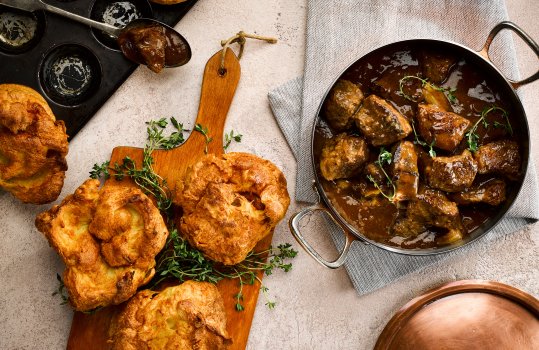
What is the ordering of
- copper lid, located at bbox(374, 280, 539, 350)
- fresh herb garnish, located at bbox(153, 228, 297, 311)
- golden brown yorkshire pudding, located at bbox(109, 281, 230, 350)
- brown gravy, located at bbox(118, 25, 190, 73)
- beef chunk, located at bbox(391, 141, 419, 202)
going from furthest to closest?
copper lid, located at bbox(374, 280, 539, 350), brown gravy, located at bbox(118, 25, 190, 73), fresh herb garnish, located at bbox(153, 228, 297, 311), beef chunk, located at bbox(391, 141, 419, 202), golden brown yorkshire pudding, located at bbox(109, 281, 230, 350)

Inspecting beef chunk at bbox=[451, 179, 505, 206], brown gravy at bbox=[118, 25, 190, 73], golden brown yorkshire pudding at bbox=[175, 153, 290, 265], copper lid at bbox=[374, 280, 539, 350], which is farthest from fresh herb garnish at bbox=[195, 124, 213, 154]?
copper lid at bbox=[374, 280, 539, 350]

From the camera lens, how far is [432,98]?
3.39 m

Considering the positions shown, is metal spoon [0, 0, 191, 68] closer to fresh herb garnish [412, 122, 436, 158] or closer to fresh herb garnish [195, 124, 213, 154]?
fresh herb garnish [195, 124, 213, 154]

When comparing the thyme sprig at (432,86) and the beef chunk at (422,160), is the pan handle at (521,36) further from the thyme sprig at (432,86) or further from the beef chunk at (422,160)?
the beef chunk at (422,160)

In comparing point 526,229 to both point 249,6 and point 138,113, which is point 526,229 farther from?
point 138,113

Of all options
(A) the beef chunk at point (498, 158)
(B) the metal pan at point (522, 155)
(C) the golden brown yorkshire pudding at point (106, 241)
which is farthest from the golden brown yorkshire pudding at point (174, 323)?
(A) the beef chunk at point (498, 158)

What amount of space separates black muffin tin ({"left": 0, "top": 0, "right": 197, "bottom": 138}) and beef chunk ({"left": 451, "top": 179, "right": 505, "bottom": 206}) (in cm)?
209

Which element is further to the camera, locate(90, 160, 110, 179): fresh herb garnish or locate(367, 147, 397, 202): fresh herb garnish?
locate(90, 160, 110, 179): fresh herb garnish

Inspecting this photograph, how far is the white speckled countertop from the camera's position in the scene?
147 inches

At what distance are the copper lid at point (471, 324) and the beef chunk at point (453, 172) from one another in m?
0.80

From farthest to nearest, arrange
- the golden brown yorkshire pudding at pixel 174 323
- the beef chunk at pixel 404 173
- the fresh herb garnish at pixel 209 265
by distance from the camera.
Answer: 1. the fresh herb garnish at pixel 209 265
2. the beef chunk at pixel 404 173
3. the golden brown yorkshire pudding at pixel 174 323

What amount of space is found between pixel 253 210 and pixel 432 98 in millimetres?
1246

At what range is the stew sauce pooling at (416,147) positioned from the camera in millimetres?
3320

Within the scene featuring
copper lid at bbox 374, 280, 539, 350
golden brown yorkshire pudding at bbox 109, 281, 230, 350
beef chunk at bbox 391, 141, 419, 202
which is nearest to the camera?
golden brown yorkshire pudding at bbox 109, 281, 230, 350
